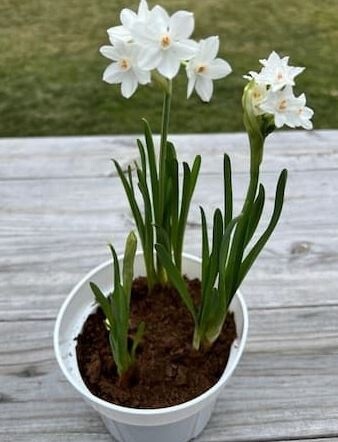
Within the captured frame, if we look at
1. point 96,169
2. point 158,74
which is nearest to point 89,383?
point 158,74

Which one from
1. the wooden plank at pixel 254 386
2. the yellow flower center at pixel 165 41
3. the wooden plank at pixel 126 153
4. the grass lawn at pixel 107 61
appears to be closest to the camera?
the yellow flower center at pixel 165 41

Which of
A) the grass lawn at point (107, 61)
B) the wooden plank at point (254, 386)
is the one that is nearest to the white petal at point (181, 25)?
the wooden plank at point (254, 386)

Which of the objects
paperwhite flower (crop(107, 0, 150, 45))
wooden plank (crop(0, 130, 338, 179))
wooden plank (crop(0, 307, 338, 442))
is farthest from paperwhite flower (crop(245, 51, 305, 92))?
wooden plank (crop(0, 130, 338, 179))

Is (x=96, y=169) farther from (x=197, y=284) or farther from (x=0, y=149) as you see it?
(x=197, y=284)

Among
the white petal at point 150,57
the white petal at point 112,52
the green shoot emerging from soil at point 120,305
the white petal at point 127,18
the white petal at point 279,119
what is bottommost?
the green shoot emerging from soil at point 120,305

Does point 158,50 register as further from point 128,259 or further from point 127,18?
point 128,259

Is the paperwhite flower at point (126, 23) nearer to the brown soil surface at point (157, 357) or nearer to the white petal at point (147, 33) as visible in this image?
the white petal at point (147, 33)

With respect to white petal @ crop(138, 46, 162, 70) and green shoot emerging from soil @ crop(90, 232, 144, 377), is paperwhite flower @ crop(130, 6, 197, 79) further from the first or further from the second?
green shoot emerging from soil @ crop(90, 232, 144, 377)
